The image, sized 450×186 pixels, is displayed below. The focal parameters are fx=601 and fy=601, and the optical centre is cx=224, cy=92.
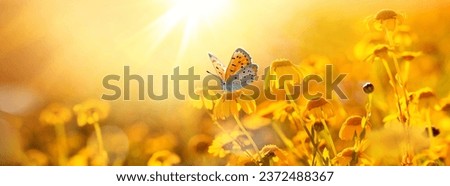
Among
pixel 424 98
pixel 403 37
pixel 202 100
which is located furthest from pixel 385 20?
pixel 202 100

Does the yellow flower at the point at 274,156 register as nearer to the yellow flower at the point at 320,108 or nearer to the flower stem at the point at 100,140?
the yellow flower at the point at 320,108

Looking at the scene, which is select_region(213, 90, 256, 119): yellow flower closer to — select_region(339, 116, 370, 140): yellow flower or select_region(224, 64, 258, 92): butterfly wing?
select_region(224, 64, 258, 92): butterfly wing

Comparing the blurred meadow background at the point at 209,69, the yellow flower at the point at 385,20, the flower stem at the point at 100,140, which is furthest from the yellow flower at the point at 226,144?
the yellow flower at the point at 385,20

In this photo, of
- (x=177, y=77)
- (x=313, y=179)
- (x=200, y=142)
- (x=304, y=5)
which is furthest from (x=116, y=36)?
(x=313, y=179)

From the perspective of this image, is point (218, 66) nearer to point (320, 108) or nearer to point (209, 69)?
point (209, 69)

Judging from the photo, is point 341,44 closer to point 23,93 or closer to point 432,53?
point 432,53

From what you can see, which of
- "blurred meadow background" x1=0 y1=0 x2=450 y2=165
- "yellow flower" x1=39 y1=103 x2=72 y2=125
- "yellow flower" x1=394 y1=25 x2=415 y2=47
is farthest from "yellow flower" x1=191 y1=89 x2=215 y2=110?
"yellow flower" x1=394 y1=25 x2=415 y2=47
